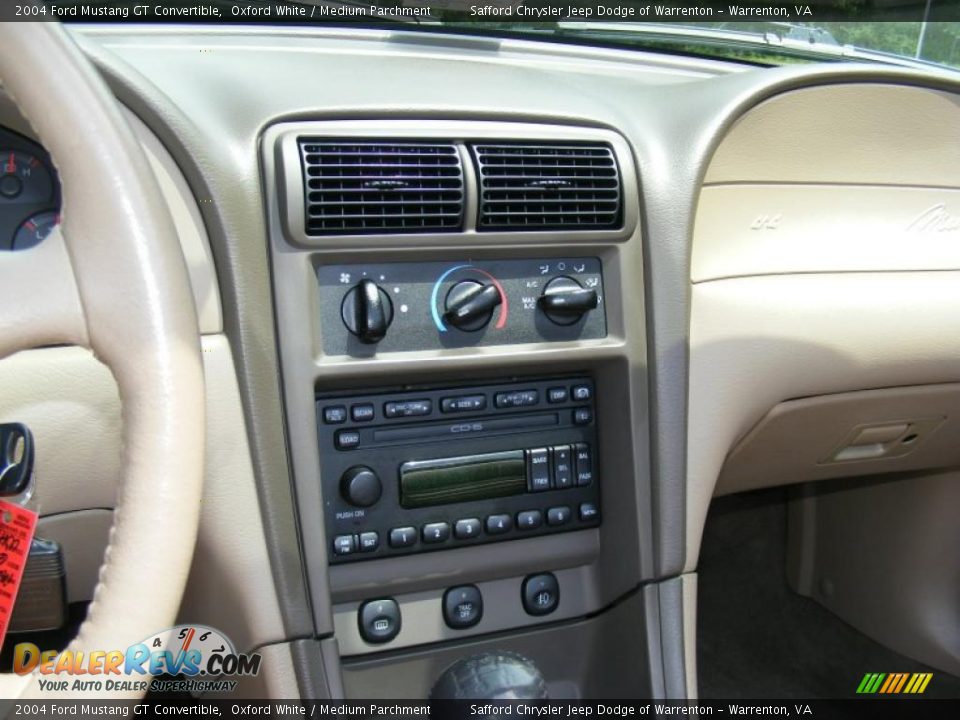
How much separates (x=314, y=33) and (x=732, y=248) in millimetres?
746

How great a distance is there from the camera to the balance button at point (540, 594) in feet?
4.82

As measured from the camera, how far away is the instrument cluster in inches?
44.4

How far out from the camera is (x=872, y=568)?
7.48ft

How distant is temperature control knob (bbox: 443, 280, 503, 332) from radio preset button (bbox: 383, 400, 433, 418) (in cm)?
12

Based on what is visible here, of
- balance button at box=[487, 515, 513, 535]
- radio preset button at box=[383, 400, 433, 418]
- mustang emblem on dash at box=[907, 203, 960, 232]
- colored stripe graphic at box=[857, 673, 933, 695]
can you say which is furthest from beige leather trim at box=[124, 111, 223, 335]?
colored stripe graphic at box=[857, 673, 933, 695]

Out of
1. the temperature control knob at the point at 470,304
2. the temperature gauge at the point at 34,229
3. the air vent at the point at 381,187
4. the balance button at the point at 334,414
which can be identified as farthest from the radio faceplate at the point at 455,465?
the temperature gauge at the point at 34,229

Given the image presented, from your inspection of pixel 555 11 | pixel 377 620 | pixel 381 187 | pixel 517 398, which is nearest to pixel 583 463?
pixel 517 398

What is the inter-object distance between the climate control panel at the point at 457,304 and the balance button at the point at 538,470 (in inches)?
6.8

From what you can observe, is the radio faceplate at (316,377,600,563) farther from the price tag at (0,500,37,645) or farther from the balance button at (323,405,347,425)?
the price tag at (0,500,37,645)

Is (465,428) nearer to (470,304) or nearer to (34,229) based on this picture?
(470,304)

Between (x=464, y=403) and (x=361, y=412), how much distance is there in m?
0.14

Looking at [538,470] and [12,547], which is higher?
[12,547]

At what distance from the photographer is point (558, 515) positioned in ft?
4.76

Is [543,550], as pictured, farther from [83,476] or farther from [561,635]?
[83,476]
